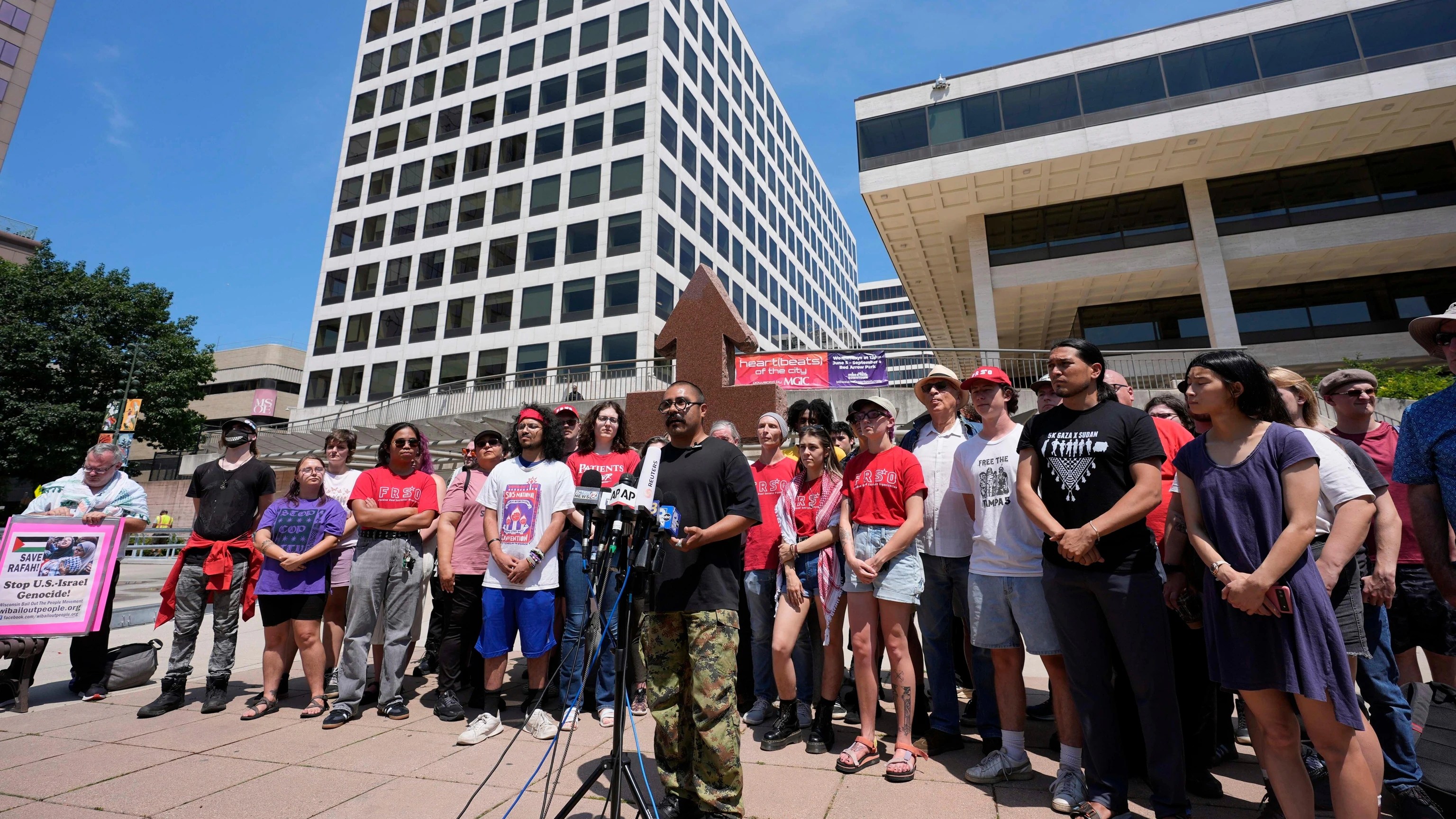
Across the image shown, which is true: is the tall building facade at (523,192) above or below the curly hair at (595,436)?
above

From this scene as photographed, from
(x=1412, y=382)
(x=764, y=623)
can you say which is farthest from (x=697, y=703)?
(x=1412, y=382)

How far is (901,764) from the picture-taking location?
3.18 metres

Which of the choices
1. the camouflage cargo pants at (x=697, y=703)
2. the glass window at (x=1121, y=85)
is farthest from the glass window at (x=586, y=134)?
the camouflage cargo pants at (x=697, y=703)

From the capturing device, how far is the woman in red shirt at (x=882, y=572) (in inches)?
135

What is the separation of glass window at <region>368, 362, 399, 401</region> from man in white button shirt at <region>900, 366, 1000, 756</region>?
111 feet

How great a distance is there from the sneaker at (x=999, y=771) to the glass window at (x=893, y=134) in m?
21.8

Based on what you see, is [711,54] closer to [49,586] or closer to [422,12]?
[422,12]

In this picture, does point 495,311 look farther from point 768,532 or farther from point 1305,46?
point 1305,46

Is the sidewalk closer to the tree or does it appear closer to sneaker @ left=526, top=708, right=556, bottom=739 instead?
sneaker @ left=526, top=708, right=556, bottom=739

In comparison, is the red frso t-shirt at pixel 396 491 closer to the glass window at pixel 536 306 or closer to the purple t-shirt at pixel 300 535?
the purple t-shirt at pixel 300 535

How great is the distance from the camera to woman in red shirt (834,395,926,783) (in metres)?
3.42

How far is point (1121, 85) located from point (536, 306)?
25132 millimetres

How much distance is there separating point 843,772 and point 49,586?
20.5 feet

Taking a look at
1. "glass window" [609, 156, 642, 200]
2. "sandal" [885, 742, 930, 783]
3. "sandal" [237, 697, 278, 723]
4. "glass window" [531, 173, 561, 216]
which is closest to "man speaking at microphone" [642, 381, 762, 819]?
"sandal" [885, 742, 930, 783]
